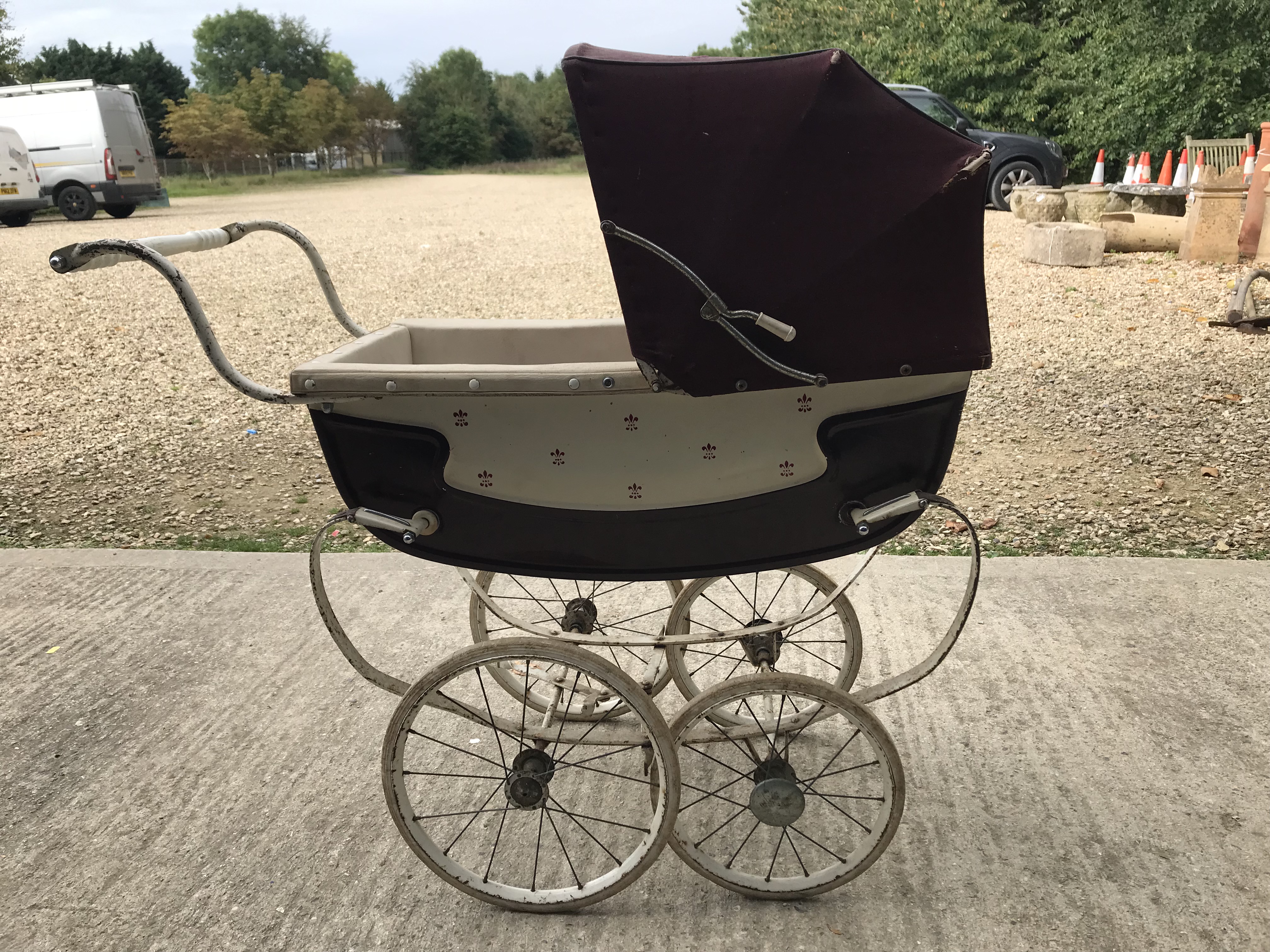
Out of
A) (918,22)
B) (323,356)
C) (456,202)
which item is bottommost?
(456,202)

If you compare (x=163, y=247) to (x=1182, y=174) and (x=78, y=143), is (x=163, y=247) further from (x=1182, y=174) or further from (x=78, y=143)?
(x=78, y=143)

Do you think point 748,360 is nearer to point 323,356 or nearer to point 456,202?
point 323,356

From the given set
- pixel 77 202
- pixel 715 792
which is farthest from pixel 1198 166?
pixel 77 202

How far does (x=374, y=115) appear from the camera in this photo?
63250 millimetres

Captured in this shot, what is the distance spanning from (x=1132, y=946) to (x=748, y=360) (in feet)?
4.47

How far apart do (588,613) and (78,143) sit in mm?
15712

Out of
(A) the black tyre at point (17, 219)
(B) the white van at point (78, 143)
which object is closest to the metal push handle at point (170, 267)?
(A) the black tyre at point (17, 219)

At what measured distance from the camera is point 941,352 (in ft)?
5.88

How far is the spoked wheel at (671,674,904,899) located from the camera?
79.3 inches

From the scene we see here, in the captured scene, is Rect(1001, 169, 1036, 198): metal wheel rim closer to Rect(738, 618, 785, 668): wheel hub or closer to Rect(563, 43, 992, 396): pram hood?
Rect(738, 618, 785, 668): wheel hub

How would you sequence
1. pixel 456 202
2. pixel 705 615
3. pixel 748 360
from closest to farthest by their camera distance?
pixel 748 360
pixel 705 615
pixel 456 202

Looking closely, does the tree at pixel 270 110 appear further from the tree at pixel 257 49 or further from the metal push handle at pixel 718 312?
the metal push handle at pixel 718 312

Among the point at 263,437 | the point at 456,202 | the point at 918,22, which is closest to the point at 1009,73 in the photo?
the point at 918,22

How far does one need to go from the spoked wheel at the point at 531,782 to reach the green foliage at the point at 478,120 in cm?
6029
